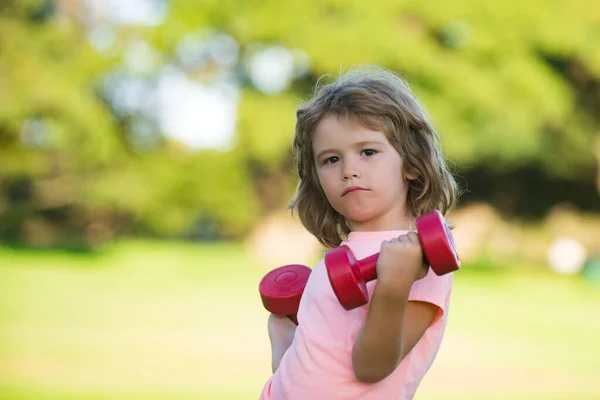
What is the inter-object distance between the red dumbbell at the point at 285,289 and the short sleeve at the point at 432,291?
43 centimetres

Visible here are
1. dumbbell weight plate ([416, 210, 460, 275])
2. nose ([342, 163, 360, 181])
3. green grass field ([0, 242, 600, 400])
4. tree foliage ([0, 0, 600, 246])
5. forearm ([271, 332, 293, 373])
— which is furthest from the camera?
tree foliage ([0, 0, 600, 246])

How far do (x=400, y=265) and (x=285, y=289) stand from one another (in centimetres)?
54

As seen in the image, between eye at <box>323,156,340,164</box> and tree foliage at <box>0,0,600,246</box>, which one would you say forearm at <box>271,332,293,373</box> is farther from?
tree foliage at <box>0,0,600,246</box>

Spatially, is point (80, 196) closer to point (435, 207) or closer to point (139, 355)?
point (139, 355)

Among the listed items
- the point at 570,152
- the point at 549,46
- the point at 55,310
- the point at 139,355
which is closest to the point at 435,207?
the point at 139,355

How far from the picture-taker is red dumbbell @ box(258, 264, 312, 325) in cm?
207

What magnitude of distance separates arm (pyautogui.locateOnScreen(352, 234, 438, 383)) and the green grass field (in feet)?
14.6

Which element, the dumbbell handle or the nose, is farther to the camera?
the nose

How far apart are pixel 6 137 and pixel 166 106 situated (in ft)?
13.4

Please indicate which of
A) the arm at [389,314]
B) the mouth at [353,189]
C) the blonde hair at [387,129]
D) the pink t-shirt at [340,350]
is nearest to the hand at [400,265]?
the arm at [389,314]

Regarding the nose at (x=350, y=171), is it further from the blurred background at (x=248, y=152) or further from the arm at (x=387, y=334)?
the blurred background at (x=248, y=152)

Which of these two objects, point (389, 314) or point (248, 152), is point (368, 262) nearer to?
point (389, 314)

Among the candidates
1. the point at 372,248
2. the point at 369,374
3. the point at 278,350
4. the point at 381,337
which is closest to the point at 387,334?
the point at 381,337

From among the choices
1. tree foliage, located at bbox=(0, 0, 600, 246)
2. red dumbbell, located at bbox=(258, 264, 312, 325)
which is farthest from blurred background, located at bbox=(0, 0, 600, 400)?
red dumbbell, located at bbox=(258, 264, 312, 325)
